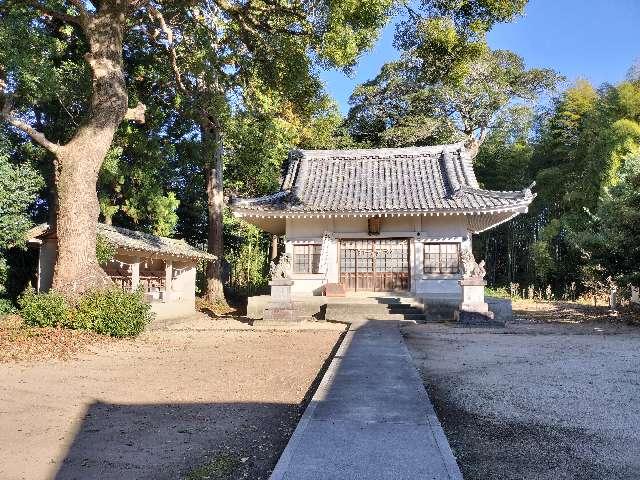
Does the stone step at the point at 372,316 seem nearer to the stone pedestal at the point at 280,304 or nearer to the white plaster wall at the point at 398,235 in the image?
the stone pedestal at the point at 280,304

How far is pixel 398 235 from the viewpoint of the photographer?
16781mm

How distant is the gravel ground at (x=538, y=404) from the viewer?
339cm

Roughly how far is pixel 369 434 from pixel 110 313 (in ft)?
24.6

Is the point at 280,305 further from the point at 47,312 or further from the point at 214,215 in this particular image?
the point at 214,215

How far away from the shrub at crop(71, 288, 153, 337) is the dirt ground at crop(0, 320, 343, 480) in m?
0.82

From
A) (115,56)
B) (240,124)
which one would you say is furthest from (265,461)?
(240,124)

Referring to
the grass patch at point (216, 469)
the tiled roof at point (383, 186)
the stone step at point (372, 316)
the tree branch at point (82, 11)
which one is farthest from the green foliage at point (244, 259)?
the grass patch at point (216, 469)

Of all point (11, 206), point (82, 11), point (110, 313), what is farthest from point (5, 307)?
point (82, 11)

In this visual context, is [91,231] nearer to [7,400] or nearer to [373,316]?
[7,400]

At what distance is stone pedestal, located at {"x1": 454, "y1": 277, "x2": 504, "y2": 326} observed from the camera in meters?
13.1

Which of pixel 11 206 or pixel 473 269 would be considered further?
pixel 11 206

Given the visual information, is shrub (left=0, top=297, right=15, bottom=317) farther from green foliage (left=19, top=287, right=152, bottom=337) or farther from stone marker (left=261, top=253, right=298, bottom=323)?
stone marker (left=261, top=253, right=298, bottom=323)

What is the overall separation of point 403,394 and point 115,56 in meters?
10.0

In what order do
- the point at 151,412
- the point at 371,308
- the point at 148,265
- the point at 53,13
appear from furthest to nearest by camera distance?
1. the point at 148,265
2. the point at 371,308
3. the point at 53,13
4. the point at 151,412
